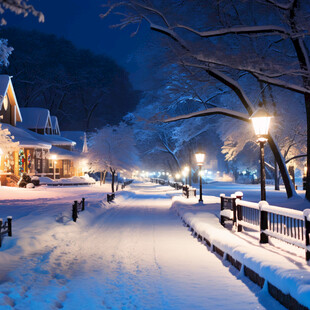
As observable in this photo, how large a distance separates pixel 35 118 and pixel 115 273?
151 feet

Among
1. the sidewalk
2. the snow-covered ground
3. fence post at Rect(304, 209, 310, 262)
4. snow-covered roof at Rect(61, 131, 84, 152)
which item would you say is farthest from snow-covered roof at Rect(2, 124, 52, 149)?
fence post at Rect(304, 209, 310, 262)

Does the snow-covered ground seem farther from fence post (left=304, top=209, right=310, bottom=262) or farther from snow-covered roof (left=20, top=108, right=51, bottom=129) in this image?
snow-covered roof (left=20, top=108, right=51, bottom=129)

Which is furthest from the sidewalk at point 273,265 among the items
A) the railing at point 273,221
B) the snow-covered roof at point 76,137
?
the snow-covered roof at point 76,137

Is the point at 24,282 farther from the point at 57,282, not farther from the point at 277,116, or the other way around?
the point at 277,116

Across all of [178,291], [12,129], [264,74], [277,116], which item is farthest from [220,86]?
[12,129]

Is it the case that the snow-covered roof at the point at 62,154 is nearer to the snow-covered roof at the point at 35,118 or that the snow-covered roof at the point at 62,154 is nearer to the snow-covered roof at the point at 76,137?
the snow-covered roof at the point at 35,118

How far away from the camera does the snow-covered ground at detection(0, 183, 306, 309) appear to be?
580 cm

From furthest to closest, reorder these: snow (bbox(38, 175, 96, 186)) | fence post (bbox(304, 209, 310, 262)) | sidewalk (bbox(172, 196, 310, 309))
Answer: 1. snow (bbox(38, 175, 96, 186))
2. fence post (bbox(304, 209, 310, 262))
3. sidewalk (bbox(172, 196, 310, 309))

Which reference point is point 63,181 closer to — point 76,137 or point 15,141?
point 15,141

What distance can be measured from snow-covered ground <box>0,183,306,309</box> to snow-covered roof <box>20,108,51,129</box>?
3892 cm

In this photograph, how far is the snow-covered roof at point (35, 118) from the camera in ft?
162

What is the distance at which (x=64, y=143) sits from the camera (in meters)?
53.2

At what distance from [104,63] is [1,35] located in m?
22.8

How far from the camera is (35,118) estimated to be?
1972 inches
